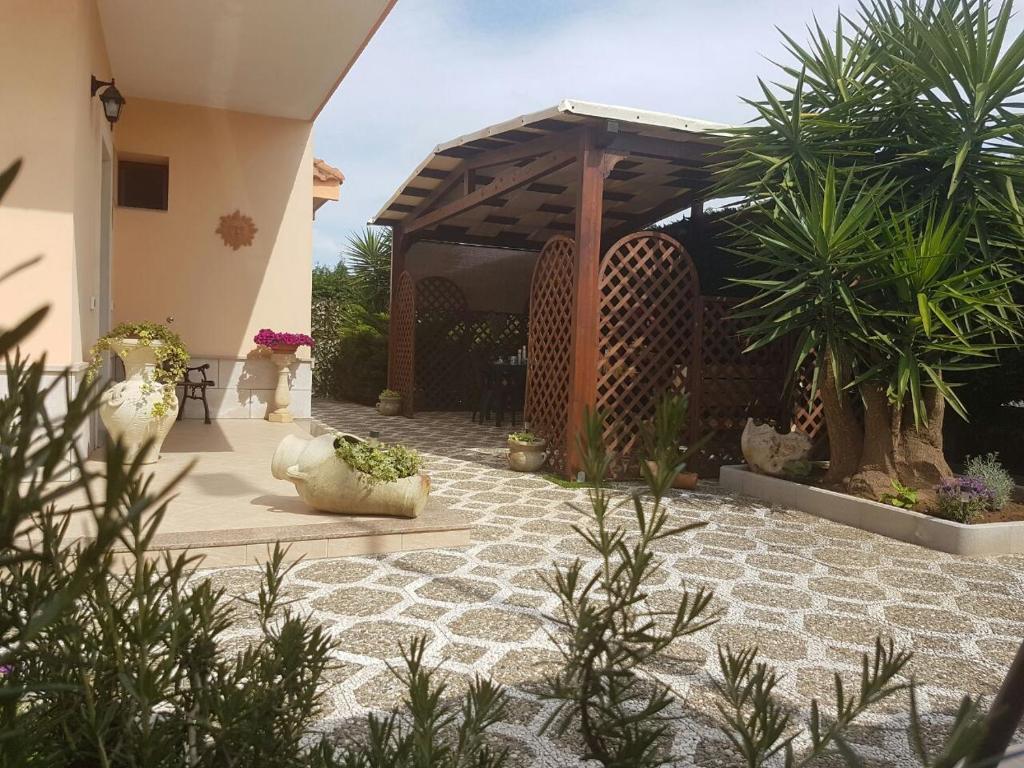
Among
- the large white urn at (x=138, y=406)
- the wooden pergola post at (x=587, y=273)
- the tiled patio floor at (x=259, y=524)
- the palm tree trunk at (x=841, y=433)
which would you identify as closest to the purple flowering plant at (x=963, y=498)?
the palm tree trunk at (x=841, y=433)

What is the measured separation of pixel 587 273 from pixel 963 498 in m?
3.27

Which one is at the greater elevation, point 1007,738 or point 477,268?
point 477,268

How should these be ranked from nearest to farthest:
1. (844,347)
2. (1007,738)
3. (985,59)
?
(1007,738) → (985,59) → (844,347)

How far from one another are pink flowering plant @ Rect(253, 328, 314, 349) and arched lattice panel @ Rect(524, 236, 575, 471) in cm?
279

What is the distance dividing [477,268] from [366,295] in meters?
2.46

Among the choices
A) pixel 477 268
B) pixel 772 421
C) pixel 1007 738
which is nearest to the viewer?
pixel 1007 738

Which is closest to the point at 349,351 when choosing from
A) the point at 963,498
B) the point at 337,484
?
the point at 337,484

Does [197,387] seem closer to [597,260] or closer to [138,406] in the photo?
[138,406]

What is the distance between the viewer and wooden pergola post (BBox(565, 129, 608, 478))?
6.59 m

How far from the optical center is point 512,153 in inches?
307

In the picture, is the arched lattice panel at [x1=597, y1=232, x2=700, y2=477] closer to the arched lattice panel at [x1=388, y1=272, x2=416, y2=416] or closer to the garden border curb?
the garden border curb

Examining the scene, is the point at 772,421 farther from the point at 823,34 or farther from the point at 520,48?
→ the point at 520,48

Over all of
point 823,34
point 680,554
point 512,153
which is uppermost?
point 823,34

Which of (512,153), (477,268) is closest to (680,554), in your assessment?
(512,153)
